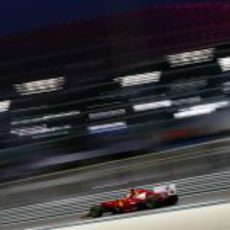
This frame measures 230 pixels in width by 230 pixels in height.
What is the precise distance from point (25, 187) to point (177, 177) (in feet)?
2.46

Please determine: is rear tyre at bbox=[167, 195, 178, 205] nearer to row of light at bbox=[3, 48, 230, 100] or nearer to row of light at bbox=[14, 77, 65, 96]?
row of light at bbox=[3, 48, 230, 100]

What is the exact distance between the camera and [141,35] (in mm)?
2896

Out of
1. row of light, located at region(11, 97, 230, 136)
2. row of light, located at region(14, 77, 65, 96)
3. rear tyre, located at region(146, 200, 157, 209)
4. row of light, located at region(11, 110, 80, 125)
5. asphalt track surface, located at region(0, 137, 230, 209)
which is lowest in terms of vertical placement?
rear tyre, located at region(146, 200, 157, 209)

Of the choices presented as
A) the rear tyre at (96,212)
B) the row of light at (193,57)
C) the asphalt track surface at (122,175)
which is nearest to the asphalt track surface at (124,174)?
the asphalt track surface at (122,175)

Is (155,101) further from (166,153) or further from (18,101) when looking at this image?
(18,101)

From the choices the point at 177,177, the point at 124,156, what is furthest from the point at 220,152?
the point at 124,156

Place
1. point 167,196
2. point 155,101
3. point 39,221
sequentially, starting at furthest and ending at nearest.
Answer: point 155,101
point 39,221
point 167,196

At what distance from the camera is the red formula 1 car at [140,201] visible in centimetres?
186

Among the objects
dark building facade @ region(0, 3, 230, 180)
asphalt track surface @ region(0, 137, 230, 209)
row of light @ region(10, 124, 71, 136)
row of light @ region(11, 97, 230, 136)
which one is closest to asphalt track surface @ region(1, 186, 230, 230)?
asphalt track surface @ region(0, 137, 230, 209)

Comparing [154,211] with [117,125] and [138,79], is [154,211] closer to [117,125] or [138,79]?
[117,125]

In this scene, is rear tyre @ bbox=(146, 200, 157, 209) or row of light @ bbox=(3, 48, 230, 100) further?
row of light @ bbox=(3, 48, 230, 100)

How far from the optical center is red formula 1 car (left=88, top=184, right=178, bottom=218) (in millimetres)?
1864

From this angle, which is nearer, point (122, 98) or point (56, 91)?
point (122, 98)

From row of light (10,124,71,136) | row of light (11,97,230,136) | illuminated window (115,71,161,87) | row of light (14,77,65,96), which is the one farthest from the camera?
row of light (14,77,65,96)
